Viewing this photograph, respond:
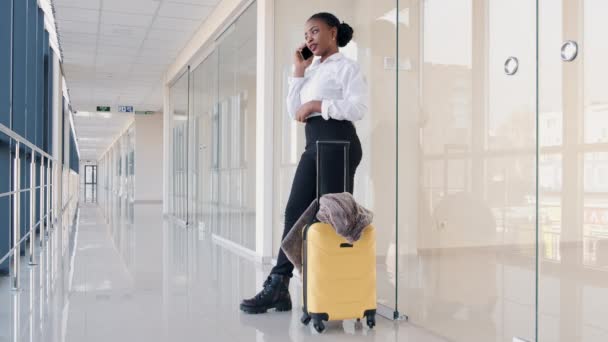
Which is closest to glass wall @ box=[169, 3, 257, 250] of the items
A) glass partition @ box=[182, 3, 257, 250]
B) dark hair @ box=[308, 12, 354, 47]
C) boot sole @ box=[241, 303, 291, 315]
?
glass partition @ box=[182, 3, 257, 250]

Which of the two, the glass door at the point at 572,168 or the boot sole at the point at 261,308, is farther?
the boot sole at the point at 261,308

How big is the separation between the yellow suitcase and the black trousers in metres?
0.26

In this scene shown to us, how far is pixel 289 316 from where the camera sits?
2832 mm

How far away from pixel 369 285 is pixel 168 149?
930 cm

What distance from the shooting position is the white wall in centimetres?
1836

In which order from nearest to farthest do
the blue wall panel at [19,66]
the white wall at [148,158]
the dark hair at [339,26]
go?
the dark hair at [339,26], the blue wall panel at [19,66], the white wall at [148,158]

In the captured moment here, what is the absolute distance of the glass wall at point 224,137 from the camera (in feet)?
18.1

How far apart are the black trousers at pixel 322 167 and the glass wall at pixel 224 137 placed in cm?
244

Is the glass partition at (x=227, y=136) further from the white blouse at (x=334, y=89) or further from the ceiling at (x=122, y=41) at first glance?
the white blouse at (x=334, y=89)

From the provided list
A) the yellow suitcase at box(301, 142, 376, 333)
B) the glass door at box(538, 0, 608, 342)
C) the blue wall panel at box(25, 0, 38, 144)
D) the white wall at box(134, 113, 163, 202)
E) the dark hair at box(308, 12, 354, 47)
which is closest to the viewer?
the glass door at box(538, 0, 608, 342)

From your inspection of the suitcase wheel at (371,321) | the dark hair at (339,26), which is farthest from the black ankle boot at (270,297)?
the dark hair at (339,26)

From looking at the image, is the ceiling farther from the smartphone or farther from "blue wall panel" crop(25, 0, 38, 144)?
the smartphone

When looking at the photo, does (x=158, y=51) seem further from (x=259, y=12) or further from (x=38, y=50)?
(x=259, y=12)

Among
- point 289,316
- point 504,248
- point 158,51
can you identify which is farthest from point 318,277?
point 158,51
